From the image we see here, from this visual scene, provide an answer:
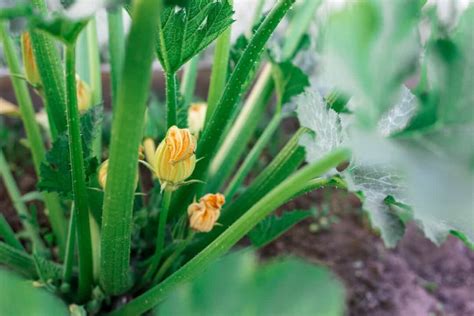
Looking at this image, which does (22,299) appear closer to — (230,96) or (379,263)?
(230,96)

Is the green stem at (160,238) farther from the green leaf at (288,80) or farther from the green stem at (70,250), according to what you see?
the green leaf at (288,80)

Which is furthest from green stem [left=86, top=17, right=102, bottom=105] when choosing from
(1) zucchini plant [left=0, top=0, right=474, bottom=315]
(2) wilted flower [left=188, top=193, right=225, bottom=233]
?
(2) wilted flower [left=188, top=193, right=225, bottom=233]

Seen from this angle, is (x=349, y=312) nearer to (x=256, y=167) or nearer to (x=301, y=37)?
(x=256, y=167)

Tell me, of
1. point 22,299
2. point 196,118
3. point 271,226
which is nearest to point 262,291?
point 22,299

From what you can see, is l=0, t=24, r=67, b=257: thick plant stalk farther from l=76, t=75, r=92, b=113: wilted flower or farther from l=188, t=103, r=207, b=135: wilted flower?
l=188, t=103, r=207, b=135: wilted flower

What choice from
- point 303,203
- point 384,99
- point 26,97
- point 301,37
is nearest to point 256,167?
point 303,203

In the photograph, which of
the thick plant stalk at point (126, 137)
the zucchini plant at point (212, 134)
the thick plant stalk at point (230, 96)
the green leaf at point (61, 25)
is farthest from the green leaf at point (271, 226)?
the green leaf at point (61, 25)

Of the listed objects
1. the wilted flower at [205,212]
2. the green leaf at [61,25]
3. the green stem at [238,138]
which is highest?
the green leaf at [61,25]
